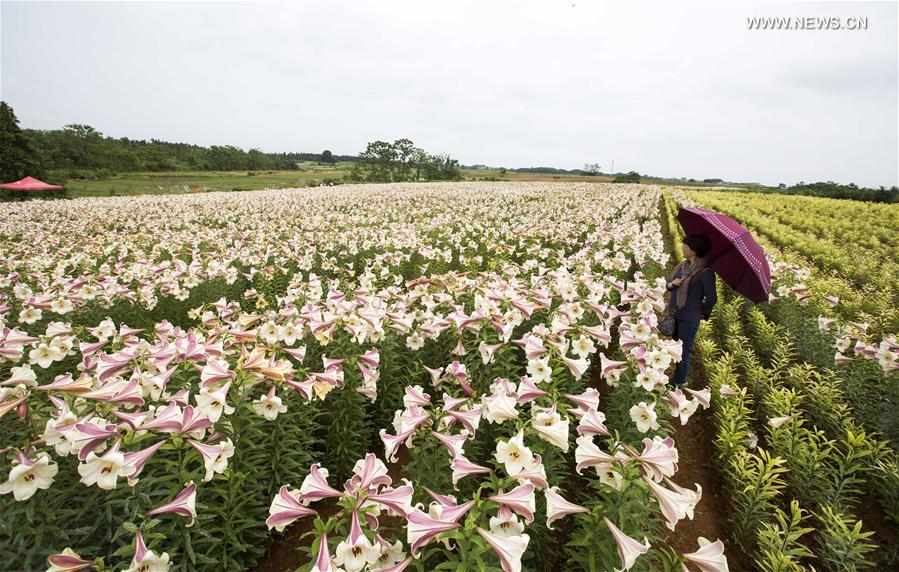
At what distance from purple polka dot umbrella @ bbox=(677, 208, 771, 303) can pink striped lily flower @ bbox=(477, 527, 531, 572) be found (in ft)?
12.5

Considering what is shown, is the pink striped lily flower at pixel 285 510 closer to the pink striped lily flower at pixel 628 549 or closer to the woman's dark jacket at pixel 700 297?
the pink striped lily flower at pixel 628 549

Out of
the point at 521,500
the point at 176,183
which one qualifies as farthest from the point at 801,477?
the point at 176,183

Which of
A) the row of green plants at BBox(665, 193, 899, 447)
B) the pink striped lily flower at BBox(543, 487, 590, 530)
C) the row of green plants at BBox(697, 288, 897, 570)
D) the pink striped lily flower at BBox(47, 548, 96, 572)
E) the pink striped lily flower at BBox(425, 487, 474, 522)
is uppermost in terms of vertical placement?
the pink striped lily flower at BBox(425, 487, 474, 522)

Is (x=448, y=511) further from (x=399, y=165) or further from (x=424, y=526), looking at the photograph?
(x=399, y=165)

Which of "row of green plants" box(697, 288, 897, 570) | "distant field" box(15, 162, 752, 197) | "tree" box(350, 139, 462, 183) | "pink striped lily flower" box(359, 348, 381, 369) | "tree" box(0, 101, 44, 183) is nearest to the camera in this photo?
"row of green plants" box(697, 288, 897, 570)

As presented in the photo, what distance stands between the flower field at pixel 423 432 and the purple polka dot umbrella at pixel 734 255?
0.82 m

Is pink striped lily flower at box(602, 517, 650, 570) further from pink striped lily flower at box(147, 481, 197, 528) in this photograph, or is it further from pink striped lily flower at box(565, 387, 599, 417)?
pink striped lily flower at box(147, 481, 197, 528)

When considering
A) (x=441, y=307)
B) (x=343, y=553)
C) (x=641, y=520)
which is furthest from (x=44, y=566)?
(x=441, y=307)

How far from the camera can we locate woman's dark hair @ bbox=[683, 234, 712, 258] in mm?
4414

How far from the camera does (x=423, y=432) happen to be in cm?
246

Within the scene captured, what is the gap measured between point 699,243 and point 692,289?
1.79 ft

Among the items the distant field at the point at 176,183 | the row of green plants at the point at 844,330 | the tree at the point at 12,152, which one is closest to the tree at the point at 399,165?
the distant field at the point at 176,183

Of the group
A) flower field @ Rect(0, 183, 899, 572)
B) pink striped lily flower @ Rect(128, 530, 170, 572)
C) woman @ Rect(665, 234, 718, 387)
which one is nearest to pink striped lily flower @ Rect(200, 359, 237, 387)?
flower field @ Rect(0, 183, 899, 572)

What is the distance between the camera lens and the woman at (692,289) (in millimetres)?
4434
